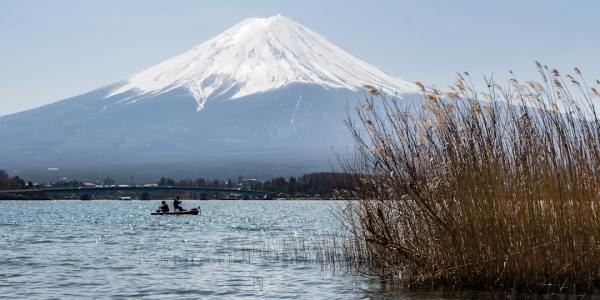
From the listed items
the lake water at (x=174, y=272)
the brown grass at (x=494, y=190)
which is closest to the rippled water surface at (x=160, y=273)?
the lake water at (x=174, y=272)

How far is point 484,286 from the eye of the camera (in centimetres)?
1388

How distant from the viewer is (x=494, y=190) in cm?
1384

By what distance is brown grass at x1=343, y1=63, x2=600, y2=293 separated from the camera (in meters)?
13.4

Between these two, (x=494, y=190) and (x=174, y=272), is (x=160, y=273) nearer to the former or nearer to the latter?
(x=174, y=272)

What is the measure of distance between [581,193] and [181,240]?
23.3 metres

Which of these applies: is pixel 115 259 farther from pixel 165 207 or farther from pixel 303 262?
pixel 165 207

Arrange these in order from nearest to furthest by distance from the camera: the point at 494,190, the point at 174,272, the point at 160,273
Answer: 1. the point at 494,190
2. the point at 160,273
3. the point at 174,272

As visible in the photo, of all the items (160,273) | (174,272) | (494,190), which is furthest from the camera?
(174,272)

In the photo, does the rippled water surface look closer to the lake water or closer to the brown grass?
the lake water

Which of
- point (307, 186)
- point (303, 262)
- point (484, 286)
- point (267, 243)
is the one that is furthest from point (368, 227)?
point (307, 186)

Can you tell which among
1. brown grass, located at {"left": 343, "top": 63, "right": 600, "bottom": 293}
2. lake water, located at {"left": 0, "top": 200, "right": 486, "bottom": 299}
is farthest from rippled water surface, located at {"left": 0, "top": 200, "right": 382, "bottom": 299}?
brown grass, located at {"left": 343, "top": 63, "right": 600, "bottom": 293}

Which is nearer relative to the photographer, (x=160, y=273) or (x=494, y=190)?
(x=494, y=190)

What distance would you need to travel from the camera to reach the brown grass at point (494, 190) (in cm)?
1338

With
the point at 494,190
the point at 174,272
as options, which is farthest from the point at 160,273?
the point at 494,190
